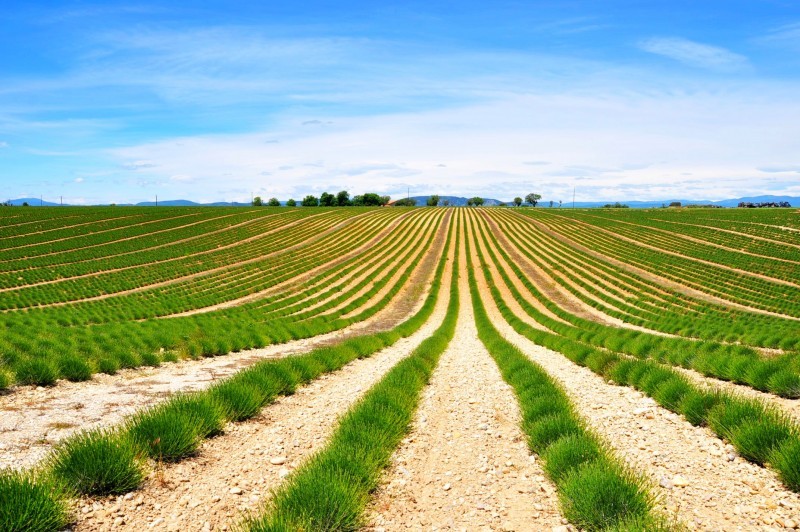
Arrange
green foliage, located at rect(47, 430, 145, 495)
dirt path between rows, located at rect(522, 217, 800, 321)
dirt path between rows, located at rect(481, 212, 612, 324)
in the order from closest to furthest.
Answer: green foliage, located at rect(47, 430, 145, 495) < dirt path between rows, located at rect(481, 212, 612, 324) < dirt path between rows, located at rect(522, 217, 800, 321)

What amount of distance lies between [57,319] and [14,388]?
23.7 metres

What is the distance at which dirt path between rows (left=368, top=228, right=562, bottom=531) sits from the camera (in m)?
4.91

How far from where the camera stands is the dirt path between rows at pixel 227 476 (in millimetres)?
4750

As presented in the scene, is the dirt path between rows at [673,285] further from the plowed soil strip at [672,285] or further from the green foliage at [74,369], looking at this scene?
the green foliage at [74,369]

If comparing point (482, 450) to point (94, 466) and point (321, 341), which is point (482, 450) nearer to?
point (94, 466)

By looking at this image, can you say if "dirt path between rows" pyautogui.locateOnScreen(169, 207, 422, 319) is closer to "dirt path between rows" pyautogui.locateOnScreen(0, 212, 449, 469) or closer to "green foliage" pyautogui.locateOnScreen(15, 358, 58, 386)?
"dirt path between rows" pyautogui.locateOnScreen(0, 212, 449, 469)

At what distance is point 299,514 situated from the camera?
4.52m

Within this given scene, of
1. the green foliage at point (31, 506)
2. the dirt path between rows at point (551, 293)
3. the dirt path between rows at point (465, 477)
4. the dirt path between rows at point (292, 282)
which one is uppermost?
the green foliage at point (31, 506)

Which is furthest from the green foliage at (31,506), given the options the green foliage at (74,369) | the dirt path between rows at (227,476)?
the green foliage at (74,369)

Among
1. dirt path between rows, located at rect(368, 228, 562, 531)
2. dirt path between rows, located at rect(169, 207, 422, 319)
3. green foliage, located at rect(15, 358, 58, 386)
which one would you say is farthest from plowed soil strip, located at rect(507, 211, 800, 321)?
green foliage, located at rect(15, 358, 58, 386)

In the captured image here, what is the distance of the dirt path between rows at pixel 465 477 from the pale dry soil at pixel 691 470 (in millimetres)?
1186

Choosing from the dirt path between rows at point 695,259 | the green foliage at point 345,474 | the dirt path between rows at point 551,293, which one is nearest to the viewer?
the green foliage at point 345,474

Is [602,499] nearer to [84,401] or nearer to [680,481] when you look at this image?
[680,481]

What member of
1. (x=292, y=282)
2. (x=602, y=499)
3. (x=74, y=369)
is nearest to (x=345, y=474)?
(x=602, y=499)
